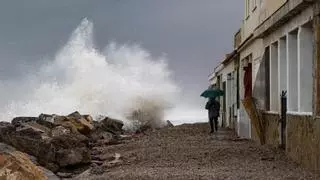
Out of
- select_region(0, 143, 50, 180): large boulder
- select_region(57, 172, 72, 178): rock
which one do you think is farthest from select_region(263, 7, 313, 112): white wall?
select_region(0, 143, 50, 180): large boulder

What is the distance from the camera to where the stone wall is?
535 inches

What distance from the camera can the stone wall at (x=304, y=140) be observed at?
44.6ft

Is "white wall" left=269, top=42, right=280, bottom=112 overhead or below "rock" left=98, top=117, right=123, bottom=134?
overhead

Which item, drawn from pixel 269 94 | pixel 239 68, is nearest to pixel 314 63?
pixel 269 94

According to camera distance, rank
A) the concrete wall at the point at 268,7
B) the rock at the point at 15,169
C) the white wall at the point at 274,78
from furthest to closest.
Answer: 1. the white wall at the point at 274,78
2. the concrete wall at the point at 268,7
3. the rock at the point at 15,169

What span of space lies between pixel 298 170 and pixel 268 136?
6.19 meters

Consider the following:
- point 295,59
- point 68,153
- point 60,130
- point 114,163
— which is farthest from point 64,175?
point 60,130

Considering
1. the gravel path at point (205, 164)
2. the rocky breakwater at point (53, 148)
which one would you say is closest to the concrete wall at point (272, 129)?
the gravel path at point (205, 164)

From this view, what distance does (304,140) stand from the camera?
14859 mm

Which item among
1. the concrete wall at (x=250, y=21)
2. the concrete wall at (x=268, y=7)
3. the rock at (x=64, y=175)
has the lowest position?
the rock at (x=64, y=175)

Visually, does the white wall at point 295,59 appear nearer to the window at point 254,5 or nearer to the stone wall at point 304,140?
the stone wall at point 304,140

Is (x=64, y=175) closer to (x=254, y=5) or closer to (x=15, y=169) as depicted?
(x=15, y=169)

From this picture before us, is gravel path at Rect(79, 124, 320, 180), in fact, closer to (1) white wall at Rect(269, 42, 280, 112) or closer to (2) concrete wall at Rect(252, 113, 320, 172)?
(2) concrete wall at Rect(252, 113, 320, 172)

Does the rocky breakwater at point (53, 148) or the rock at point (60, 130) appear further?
the rock at point (60, 130)
